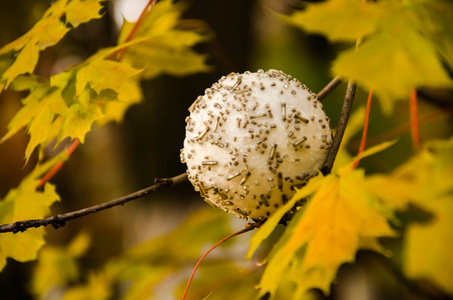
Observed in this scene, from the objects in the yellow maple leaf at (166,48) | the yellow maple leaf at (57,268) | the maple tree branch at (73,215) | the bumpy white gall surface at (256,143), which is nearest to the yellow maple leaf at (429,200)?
the bumpy white gall surface at (256,143)

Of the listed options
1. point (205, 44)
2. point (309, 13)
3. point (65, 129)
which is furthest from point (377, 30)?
point (205, 44)

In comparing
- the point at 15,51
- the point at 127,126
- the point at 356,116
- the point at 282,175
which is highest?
the point at 15,51

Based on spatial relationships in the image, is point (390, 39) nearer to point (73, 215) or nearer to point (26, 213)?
point (73, 215)

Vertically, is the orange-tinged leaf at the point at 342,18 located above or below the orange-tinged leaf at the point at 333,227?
above

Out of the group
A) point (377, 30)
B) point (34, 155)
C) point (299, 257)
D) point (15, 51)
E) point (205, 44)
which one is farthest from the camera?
point (34, 155)

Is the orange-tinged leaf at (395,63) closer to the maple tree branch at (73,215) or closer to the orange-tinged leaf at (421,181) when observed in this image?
the orange-tinged leaf at (421,181)

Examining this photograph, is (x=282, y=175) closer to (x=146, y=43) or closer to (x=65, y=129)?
(x=65, y=129)
